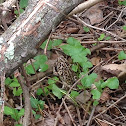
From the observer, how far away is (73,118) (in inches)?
88.2

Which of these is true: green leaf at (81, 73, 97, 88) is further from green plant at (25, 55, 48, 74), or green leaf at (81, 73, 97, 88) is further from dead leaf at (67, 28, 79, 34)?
dead leaf at (67, 28, 79, 34)

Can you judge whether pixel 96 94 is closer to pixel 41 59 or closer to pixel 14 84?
pixel 41 59

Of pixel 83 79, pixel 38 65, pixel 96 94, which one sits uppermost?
pixel 38 65

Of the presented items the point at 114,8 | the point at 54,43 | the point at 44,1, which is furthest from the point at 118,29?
the point at 44,1

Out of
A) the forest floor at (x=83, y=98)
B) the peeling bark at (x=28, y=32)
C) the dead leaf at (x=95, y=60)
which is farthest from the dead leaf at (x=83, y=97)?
the peeling bark at (x=28, y=32)

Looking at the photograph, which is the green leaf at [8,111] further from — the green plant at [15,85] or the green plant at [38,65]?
the green plant at [38,65]

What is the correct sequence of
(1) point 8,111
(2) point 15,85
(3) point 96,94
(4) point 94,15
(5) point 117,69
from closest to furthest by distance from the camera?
(1) point 8,111
(3) point 96,94
(2) point 15,85
(5) point 117,69
(4) point 94,15

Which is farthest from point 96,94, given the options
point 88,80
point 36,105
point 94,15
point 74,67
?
point 94,15

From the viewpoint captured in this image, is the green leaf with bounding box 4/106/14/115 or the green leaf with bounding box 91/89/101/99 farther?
the green leaf with bounding box 91/89/101/99

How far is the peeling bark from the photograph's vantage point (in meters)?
1.71

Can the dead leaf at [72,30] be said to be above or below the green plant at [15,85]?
below

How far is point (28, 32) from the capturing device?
1.73 m

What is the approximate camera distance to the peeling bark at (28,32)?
1708 mm

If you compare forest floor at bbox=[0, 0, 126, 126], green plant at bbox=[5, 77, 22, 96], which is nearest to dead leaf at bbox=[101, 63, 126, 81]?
forest floor at bbox=[0, 0, 126, 126]
